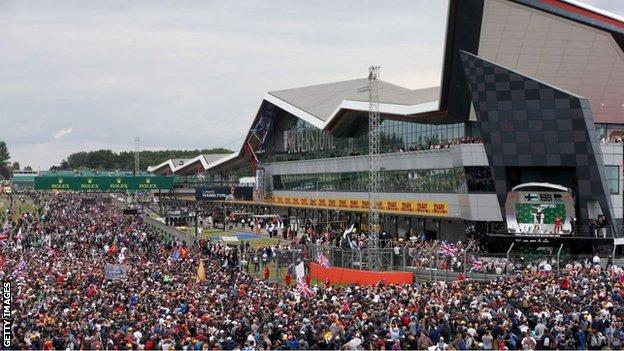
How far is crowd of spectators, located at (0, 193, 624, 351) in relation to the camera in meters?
20.6

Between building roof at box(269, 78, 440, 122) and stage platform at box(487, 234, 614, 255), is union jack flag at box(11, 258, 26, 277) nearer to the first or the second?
stage platform at box(487, 234, 614, 255)

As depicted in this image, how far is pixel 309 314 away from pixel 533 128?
1047 inches

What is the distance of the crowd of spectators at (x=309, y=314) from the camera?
67.5ft

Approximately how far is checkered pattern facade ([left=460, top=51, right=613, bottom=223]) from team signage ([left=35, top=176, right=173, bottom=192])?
51.9 meters

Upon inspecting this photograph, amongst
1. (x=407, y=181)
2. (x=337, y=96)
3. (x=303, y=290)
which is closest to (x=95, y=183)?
(x=337, y=96)

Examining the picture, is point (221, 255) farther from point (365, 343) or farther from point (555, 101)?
point (365, 343)

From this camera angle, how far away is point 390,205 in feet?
209

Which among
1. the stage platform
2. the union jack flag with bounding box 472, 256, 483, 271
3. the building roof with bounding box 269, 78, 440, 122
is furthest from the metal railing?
the building roof with bounding box 269, 78, 440, 122

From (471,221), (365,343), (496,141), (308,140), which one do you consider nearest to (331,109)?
(308,140)

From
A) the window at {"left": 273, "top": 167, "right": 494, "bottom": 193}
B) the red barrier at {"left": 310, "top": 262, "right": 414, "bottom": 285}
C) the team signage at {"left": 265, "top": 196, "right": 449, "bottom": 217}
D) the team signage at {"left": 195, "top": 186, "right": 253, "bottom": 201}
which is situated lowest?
the red barrier at {"left": 310, "top": 262, "right": 414, "bottom": 285}

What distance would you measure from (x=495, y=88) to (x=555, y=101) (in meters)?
3.48

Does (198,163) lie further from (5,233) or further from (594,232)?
(594,232)

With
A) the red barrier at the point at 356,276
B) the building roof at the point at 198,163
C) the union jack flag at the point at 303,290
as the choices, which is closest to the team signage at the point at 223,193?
the building roof at the point at 198,163

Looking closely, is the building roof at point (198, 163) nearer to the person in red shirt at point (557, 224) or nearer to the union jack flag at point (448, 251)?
the person in red shirt at point (557, 224)
